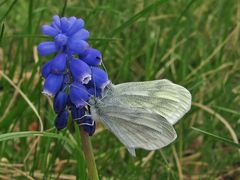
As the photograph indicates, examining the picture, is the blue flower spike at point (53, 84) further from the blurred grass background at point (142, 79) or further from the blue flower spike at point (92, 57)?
the blurred grass background at point (142, 79)

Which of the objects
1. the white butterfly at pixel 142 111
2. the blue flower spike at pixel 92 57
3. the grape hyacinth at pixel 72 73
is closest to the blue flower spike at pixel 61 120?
the grape hyacinth at pixel 72 73

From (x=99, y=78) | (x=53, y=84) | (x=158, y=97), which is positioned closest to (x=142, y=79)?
(x=158, y=97)

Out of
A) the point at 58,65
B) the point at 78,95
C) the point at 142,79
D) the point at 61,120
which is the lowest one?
the point at 142,79

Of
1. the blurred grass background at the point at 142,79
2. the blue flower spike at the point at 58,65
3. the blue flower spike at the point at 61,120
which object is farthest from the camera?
the blurred grass background at the point at 142,79

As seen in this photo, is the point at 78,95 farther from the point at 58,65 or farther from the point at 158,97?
the point at 158,97

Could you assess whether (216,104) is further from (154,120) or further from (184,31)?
(154,120)

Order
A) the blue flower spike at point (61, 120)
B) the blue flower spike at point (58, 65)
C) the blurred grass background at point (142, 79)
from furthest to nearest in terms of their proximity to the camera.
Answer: the blurred grass background at point (142, 79)
the blue flower spike at point (61, 120)
the blue flower spike at point (58, 65)
